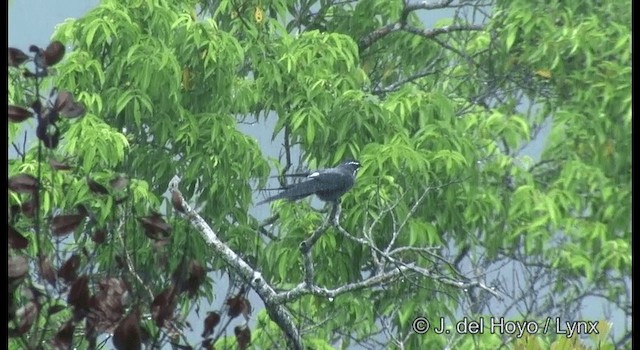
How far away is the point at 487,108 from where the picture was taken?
5.57 metres

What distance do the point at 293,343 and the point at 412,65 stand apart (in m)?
2.69

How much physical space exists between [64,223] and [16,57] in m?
0.27

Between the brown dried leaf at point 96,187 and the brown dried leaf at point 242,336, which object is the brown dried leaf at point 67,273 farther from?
the brown dried leaf at point 242,336

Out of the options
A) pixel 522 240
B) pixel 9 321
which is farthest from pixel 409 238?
pixel 9 321

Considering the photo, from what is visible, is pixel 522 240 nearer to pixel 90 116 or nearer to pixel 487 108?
pixel 487 108

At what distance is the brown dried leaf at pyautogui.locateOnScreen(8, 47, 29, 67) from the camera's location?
1.98m

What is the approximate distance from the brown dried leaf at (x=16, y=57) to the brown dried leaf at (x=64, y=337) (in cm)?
41

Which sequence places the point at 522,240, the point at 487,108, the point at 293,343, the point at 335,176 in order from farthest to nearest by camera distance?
the point at 487,108
the point at 522,240
the point at 335,176
the point at 293,343

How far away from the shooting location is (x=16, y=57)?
1.98m

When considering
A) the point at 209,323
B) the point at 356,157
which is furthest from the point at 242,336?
the point at 356,157

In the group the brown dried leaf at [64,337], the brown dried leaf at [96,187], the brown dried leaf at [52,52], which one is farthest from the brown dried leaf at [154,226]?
the brown dried leaf at [52,52]

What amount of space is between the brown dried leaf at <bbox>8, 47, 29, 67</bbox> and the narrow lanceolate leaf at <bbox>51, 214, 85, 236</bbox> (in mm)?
245

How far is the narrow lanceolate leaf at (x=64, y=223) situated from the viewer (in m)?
1.98

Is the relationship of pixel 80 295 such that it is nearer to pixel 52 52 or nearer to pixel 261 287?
pixel 52 52
